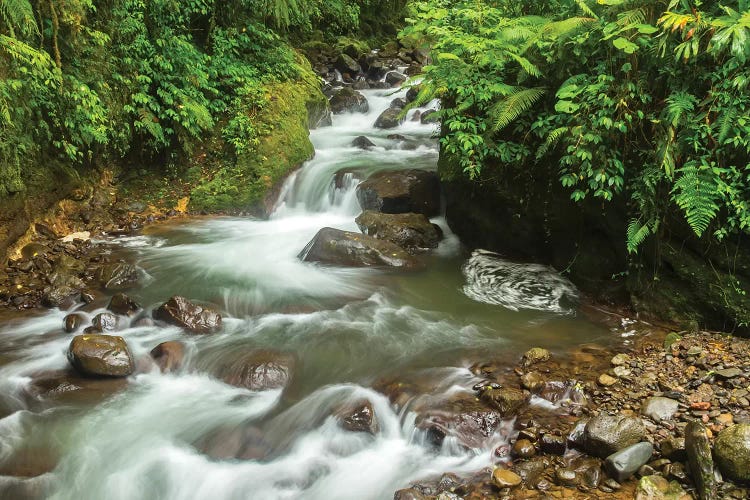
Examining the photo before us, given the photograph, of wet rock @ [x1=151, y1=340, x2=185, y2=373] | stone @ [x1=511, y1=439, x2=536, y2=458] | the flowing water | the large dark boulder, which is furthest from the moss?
stone @ [x1=511, y1=439, x2=536, y2=458]

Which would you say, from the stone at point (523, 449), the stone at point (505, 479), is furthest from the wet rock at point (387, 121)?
the stone at point (505, 479)

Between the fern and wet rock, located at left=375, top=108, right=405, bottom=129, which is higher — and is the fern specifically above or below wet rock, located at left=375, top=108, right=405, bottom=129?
below

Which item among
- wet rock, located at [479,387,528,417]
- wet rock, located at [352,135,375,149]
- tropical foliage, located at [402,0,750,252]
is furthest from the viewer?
wet rock, located at [352,135,375,149]

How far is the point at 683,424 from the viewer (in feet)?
12.4

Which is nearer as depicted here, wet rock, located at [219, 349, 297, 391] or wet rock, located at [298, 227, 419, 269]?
wet rock, located at [219, 349, 297, 391]

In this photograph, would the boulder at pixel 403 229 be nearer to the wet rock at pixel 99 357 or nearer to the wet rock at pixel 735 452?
the wet rock at pixel 99 357

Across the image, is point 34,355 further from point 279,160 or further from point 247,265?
point 279,160

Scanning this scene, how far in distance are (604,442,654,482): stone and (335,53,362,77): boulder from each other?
15.5m

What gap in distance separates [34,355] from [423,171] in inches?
262

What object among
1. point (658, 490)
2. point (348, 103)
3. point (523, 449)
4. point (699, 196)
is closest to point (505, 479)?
point (523, 449)

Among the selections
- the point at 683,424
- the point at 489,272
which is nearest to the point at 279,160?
the point at 489,272

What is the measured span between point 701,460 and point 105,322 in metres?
5.66

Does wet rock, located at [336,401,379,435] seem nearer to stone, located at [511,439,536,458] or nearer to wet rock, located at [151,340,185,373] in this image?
stone, located at [511,439,536,458]

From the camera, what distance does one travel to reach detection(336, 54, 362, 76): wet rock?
55.9 feet
